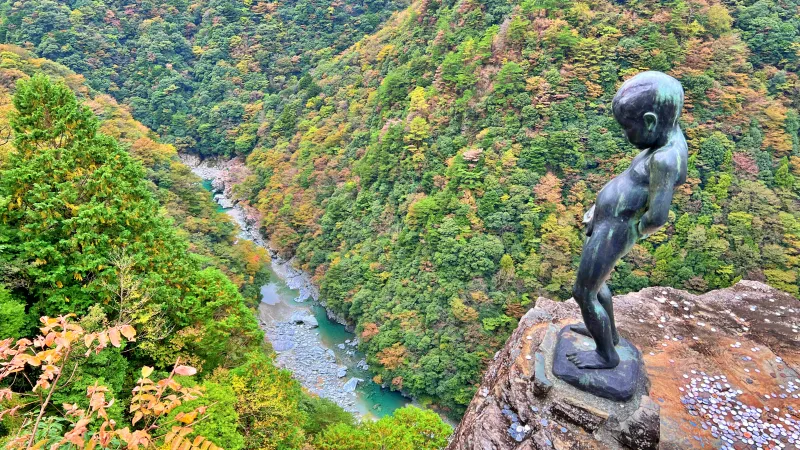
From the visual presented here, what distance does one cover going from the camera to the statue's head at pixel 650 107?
5016 mm

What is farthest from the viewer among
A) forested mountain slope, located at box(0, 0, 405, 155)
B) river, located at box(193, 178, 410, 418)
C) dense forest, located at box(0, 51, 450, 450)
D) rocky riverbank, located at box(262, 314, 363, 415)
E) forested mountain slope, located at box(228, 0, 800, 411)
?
forested mountain slope, located at box(0, 0, 405, 155)

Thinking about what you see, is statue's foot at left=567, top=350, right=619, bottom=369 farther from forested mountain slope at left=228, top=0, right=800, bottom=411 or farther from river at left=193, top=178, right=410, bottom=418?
river at left=193, top=178, right=410, bottom=418

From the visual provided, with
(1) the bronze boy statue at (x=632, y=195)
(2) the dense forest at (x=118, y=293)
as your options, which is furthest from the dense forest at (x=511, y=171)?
(1) the bronze boy statue at (x=632, y=195)

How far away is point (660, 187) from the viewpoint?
16.6 feet

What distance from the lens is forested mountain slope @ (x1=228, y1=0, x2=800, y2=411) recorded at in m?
20.4

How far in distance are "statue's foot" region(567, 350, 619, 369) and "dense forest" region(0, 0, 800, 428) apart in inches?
608

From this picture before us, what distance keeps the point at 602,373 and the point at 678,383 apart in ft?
5.78

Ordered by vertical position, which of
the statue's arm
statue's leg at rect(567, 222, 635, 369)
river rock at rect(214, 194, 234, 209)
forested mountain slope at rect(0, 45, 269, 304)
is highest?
the statue's arm

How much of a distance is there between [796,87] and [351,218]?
2663cm

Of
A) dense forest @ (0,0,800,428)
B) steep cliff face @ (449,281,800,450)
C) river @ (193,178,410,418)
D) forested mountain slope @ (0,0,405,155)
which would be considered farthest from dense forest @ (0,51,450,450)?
forested mountain slope @ (0,0,405,155)

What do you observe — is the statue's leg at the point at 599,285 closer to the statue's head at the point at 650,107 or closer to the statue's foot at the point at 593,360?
the statue's foot at the point at 593,360

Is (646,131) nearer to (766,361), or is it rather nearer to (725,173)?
(766,361)

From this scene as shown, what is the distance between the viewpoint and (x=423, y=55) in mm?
33000

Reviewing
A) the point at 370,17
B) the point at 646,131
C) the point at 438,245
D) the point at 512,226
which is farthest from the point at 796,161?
the point at 370,17
